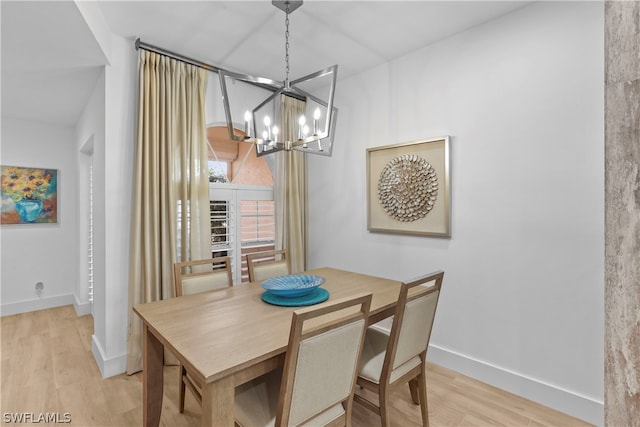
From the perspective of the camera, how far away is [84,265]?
4.02 meters

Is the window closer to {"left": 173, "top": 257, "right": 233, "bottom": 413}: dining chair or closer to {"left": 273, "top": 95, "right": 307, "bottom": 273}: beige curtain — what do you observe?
{"left": 273, "top": 95, "right": 307, "bottom": 273}: beige curtain

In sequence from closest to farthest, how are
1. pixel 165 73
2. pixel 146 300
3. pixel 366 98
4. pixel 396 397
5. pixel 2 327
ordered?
pixel 396 397, pixel 146 300, pixel 165 73, pixel 366 98, pixel 2 327

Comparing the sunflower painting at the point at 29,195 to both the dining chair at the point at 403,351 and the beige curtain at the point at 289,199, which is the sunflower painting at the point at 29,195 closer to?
the beige curtain at the point at 289,199

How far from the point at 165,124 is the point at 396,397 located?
2.80 m

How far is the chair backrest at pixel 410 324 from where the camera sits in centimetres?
149

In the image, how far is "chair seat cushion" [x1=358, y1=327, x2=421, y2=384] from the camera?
5.34ft

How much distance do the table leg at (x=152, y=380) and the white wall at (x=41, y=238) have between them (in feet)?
11.4

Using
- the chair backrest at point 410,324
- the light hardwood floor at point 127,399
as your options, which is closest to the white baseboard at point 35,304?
the light hardwood floor at point 127,399

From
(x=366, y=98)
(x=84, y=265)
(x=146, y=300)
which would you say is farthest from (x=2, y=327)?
(x=366, y=98)

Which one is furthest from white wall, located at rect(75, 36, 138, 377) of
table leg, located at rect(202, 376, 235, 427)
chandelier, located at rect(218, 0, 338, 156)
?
table leg, located at rect(202, 376, 235, 427)

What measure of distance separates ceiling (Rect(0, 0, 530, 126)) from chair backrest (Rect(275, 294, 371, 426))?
2.06m

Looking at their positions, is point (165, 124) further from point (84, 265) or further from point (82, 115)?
point (84, 265)

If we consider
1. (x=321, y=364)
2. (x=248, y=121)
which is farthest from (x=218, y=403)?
(x=248, y=121)

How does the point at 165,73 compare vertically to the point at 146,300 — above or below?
above
